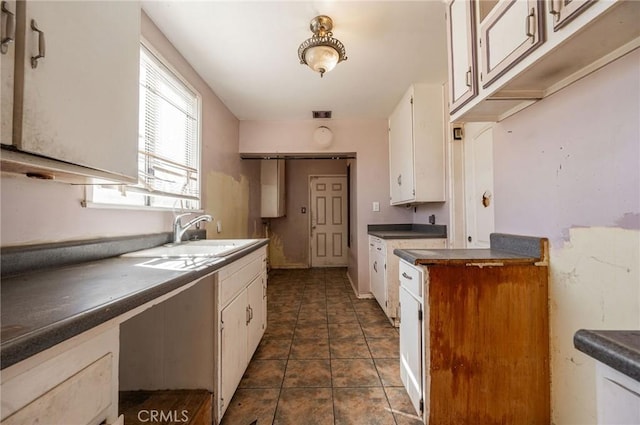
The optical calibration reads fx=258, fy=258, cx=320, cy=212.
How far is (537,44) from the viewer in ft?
3.12

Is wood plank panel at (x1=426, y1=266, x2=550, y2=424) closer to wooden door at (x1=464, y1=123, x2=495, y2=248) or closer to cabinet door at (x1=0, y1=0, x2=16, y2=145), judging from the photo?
wooden door at (x1=464, y1=123, x2=495, y2=248)

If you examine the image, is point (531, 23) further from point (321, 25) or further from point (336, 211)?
point (336, 211)

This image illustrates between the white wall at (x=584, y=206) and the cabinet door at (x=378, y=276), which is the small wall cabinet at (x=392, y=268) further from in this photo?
the white wall at (x=584, y=206)

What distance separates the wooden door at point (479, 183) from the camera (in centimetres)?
210

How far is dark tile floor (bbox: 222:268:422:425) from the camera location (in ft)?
4.81

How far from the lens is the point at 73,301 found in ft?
2.11

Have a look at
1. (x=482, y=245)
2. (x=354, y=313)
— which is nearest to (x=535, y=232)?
(x=482, y=245)

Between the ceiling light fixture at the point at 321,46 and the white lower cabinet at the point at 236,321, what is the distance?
146 cm

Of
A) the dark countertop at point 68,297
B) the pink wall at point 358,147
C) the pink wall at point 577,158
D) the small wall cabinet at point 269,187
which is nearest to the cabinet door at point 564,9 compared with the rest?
the pink wall at point 577,158

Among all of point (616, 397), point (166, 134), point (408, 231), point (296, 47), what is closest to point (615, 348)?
point (616, 397)

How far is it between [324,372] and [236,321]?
2.57 feet

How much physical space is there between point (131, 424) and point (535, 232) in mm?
2094

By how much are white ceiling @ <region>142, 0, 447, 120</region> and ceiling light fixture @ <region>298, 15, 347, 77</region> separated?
53 mm

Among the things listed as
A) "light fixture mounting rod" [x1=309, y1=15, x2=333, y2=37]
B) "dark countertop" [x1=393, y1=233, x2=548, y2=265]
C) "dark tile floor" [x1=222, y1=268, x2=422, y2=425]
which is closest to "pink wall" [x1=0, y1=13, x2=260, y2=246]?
"light fixture mounting rod" [x1=309, y1=15, x2=333, y2=37]
